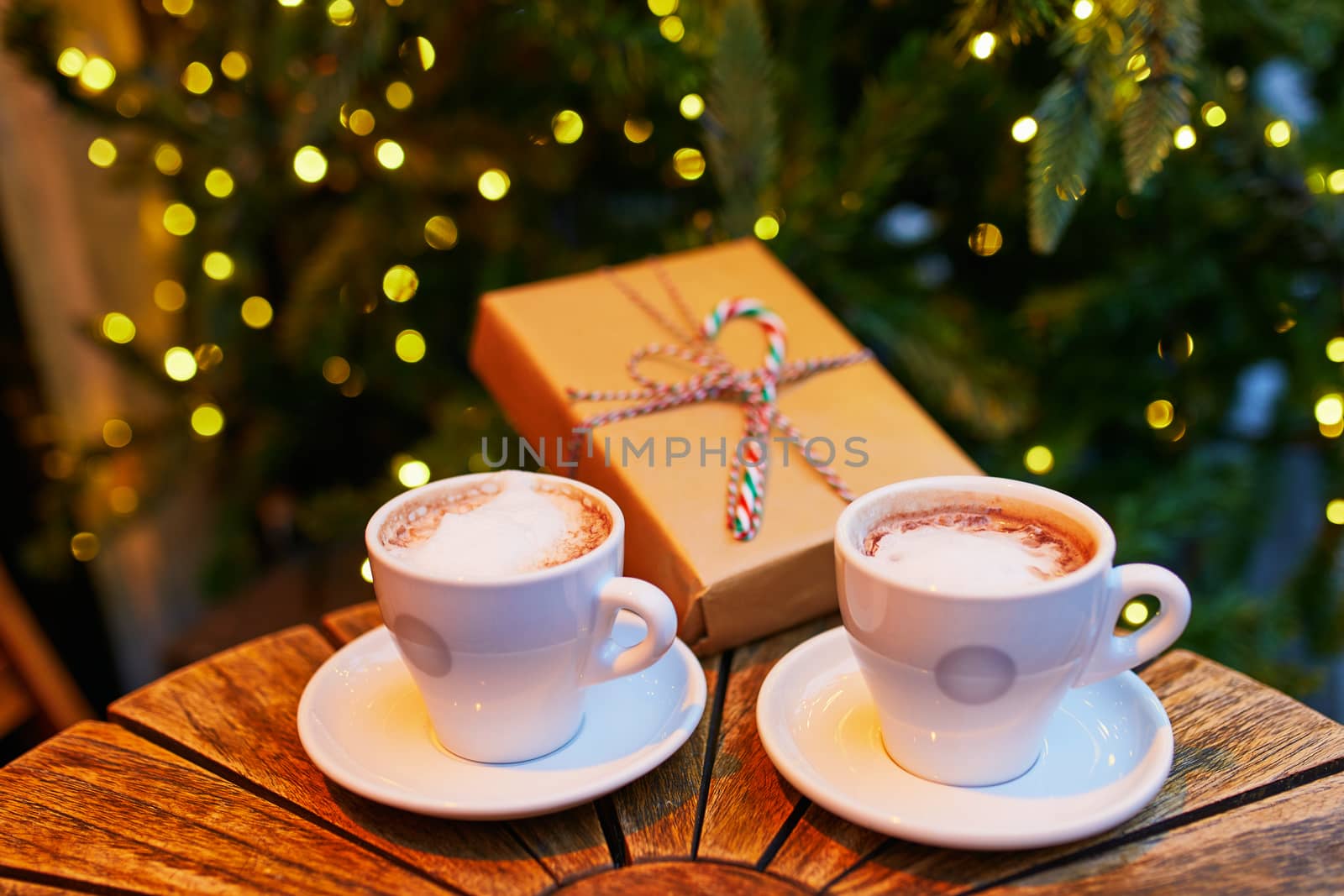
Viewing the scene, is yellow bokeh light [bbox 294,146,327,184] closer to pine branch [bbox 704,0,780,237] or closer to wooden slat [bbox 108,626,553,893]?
pine branch [bbox 704,0,780,237]

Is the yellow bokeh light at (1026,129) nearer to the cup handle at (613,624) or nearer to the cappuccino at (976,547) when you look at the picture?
the cappuccino at (976,547)

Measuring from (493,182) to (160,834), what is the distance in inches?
37.3

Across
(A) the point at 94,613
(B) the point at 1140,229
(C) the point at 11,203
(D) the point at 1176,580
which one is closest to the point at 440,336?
(C) the point at 11,203

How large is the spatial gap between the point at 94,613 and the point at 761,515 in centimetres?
161

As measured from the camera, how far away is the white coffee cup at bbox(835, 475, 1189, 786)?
0.61 metres

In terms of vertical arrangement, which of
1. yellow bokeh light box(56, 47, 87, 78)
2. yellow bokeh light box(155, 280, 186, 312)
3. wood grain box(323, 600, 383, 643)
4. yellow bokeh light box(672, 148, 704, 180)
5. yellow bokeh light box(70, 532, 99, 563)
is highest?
yellow bokeh light box(56, 47, 87, 78)

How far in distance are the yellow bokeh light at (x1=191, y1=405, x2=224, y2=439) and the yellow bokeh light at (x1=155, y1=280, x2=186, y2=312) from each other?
12.2 inches

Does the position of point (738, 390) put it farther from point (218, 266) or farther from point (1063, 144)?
point (218, 266)

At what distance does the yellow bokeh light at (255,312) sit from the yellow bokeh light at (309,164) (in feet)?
1.39

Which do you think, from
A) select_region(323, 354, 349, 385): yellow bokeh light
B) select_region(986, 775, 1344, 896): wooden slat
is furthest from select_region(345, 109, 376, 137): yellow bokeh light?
select_region(986, 775, 1344, 896): wooden slat

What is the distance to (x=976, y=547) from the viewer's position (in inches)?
27.0

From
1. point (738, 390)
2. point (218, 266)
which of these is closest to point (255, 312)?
point (218, 266)

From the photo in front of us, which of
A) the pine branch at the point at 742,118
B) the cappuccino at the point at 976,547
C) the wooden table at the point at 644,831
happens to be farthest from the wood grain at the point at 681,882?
the pine branch at the point at 742,118

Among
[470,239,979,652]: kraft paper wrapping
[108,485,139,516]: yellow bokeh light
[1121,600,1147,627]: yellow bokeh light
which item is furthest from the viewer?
[108,485,139,516]: yellow bokeh light
